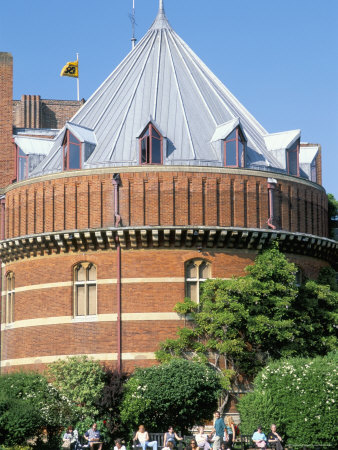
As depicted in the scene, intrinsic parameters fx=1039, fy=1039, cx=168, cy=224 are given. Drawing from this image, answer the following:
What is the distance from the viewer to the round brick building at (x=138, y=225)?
157 feet

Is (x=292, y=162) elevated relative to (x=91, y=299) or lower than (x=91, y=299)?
elevated

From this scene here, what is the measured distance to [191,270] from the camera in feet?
160

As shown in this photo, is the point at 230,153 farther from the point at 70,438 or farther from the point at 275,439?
the point at 70,438

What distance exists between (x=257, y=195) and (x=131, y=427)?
13.1 metres

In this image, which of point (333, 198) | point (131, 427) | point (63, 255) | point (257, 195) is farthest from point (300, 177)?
point (131, 427)

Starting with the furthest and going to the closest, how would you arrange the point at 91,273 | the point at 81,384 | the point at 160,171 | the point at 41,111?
1. the point at 41,111
2. the point at 91,273
3. the point at 160,171
4. the point at 81,384

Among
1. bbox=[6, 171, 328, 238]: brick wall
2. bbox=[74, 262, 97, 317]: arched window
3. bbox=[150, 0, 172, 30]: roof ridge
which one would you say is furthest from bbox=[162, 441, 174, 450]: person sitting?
bbox=[150, 0, 172, 30]: roof ridge

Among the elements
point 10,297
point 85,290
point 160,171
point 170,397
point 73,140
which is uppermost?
point 73,140

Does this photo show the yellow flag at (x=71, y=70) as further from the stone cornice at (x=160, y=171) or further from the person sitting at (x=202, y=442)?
the person sitting at (x=202, y=442)

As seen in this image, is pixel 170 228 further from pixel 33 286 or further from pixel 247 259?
pixel 33 286

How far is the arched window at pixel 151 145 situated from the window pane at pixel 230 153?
3.23m

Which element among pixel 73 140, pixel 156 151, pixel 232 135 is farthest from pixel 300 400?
pixel 73 140

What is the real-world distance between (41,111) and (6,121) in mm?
7384

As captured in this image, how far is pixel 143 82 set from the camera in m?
55.1
